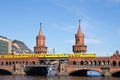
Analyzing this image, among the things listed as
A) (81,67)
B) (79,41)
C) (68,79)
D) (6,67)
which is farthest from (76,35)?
(68,79)

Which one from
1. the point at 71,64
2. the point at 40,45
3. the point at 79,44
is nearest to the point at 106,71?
the point at 71,64

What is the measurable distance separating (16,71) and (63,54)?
896 inches

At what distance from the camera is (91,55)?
15038 cm

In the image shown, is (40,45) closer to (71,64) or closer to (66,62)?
(66,62)

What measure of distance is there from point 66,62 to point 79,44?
445 inches

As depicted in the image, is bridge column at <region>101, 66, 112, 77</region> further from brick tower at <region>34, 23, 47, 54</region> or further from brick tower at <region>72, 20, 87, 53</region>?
brick tower at <region>34, 23, 47, 54</region>

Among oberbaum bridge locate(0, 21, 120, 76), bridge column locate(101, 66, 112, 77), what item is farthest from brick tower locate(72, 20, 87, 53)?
bridge column locate(101, 66, 112, 77)

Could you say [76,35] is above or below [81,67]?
above

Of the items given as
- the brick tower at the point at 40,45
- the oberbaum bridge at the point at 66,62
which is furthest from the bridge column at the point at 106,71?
the brick tower at the point at 40,45

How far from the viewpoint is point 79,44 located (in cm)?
16125

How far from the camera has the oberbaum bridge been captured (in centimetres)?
14050

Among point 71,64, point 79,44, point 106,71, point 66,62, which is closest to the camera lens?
point 106,71

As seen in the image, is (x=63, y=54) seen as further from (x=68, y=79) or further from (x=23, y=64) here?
(x=68, y=79)

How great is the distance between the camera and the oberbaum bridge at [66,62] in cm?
14050
